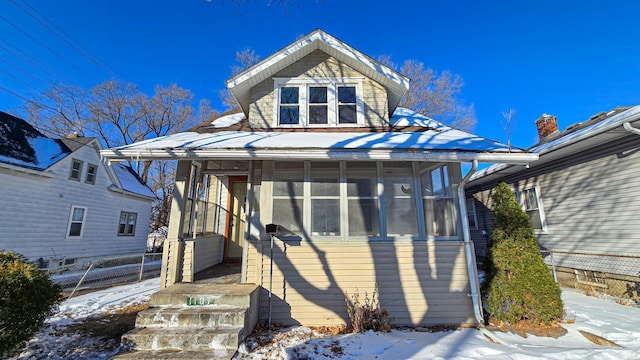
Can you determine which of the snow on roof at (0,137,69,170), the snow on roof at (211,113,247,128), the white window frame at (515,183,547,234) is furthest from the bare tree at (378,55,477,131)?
the snow on roof at (0,137,69,170)

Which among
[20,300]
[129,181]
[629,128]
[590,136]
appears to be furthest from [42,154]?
[629,128]

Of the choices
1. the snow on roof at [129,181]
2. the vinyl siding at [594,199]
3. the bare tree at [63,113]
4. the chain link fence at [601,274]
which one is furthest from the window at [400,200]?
the bare tree at [63,113]

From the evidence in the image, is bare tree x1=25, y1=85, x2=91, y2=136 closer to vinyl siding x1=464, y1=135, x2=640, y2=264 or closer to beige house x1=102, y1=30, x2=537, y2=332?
beige house x1=102, y1=30, x2=537, y2=332

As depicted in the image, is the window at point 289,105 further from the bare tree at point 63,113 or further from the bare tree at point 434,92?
the bare tree at point 63,113

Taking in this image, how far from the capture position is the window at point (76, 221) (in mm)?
11191

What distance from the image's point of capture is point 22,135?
35.8ft

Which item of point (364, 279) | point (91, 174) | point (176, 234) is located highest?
point (91, 174)

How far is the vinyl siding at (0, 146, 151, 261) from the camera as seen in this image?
9.22 metres

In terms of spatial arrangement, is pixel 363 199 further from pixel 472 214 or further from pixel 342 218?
pixel 472 214

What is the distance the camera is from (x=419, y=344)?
3977 mm

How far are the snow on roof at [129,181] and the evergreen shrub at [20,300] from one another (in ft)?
40.7

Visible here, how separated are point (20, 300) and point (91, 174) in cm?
1189

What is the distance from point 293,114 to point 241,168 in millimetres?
1953

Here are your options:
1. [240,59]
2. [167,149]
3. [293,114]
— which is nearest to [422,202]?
[293,114]
